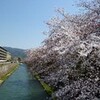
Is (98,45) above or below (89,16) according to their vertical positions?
below

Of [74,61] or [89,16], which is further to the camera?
[89,16]

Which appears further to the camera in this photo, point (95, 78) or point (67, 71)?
point (67, 71)

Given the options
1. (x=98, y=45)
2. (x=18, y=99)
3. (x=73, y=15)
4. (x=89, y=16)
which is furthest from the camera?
(x=18, y=99)

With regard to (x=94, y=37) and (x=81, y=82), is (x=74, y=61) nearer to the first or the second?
(x=81, y=82)

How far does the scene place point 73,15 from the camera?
2166 centimetres

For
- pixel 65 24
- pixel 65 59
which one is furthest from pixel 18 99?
pixel 65 59

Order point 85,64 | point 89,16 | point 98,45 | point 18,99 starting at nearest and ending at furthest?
point 98,45
point 85,64
point 89,16
point 18,99

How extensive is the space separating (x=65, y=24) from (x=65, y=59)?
273 inches

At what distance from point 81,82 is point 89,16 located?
3709 millimetres

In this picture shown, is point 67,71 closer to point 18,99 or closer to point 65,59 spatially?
point 65,59

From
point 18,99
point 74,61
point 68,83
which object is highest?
point 74,61

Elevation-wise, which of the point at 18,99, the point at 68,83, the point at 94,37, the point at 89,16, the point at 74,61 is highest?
the point at 89,16

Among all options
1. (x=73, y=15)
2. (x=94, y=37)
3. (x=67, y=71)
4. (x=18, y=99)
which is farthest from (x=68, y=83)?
(x=18, y=99)

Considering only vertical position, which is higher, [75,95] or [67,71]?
[67,71]
